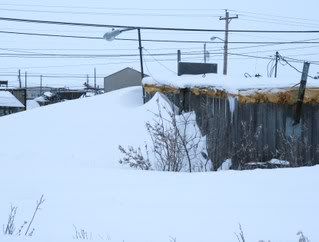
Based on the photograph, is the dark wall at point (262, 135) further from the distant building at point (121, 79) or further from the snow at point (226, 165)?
the distant building at point (121, 79)

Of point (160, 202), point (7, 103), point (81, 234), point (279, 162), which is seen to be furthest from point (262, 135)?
point (7, 103)

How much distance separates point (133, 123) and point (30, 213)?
794 cm

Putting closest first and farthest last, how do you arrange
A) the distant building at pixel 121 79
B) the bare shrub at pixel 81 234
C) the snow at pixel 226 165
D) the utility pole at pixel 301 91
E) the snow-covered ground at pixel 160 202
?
the bare shrub at pixel 81 234 → the snow-covered ground at pixel 160 202 → the utility pole at pixel 301 91 → the snow at pixel 226 165 → the distant building at pixel 121 79

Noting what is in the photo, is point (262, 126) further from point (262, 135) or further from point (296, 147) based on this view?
point (296, 147)

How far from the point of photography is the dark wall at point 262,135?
33.2 ft

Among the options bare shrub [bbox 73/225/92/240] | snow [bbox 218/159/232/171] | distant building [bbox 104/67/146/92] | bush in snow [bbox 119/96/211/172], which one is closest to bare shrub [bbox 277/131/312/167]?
snow [bbox 218/159/232/171]

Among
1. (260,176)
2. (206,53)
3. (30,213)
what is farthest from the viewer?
(206,53)

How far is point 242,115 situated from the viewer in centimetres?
1036

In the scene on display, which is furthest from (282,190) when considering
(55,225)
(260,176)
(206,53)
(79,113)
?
(206,53)

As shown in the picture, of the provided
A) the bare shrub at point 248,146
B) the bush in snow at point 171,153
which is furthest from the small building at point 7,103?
the bare shrub at point 248,146

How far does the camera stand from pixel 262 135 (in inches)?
407

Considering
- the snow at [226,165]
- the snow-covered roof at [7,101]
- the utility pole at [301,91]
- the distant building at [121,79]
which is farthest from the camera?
the snow-covered roof at [7,101]

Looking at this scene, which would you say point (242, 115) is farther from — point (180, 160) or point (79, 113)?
point (79, 113)

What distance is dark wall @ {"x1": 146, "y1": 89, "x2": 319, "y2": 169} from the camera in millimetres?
10130
